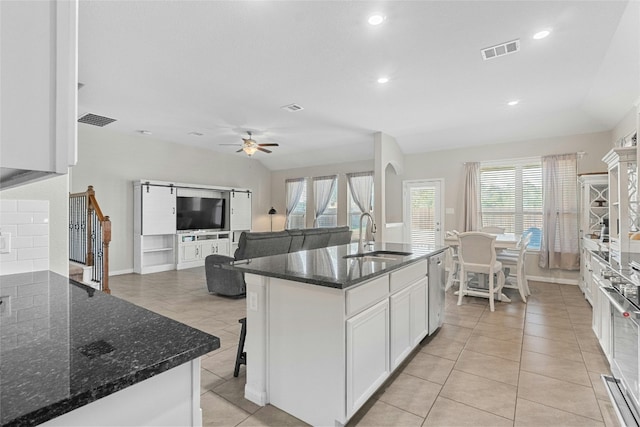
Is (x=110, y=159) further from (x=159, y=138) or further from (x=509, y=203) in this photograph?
(x=509, y=203)

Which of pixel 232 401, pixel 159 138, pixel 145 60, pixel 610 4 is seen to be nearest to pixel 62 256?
pixel 232 401

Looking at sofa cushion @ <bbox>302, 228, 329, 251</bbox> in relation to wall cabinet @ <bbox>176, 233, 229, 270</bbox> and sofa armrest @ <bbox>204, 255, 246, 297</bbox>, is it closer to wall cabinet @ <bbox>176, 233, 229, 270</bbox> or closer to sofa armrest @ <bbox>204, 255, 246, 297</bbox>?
sofa armrest @ <bbox>204, 255, 246, 297</bbox>

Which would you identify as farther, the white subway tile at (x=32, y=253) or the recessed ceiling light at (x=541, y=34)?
the recessed ceiling light at (x=541, y=34)

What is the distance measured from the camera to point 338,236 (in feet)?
19.2

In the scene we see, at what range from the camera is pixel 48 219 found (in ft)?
5.95

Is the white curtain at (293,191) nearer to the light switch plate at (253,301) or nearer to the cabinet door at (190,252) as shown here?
the cabinet door at (190,252)

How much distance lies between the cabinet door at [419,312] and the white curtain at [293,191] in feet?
21.5

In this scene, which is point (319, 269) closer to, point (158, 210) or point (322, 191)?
point (158, 210)

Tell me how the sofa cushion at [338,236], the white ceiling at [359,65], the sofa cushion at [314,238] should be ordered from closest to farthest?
the white ceiling at [359,65] → the sofa cushion at [314,238] → the sofa cushion at [338,236]

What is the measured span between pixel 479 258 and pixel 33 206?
4.53 m

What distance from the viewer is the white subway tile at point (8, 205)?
1.65m

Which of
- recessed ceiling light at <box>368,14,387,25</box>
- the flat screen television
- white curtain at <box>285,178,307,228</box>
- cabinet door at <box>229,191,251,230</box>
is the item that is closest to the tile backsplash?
recessed ceiling light at <box>368,14,387,25</box>

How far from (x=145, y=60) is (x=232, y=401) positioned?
11.2 ft

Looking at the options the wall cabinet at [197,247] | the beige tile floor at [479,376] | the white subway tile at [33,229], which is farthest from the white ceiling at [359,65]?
the beige tile floor at [479,376]
